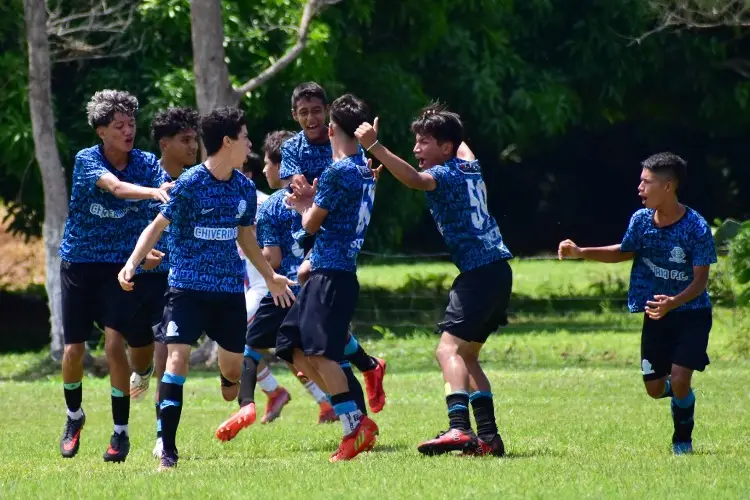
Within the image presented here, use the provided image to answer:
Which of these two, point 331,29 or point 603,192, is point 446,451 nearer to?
point 331,29

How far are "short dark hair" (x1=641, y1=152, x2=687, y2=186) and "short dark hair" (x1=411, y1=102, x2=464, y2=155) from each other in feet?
3.86

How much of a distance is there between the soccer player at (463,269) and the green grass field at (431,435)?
12.6 inches

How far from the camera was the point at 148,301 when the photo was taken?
932 centimetres

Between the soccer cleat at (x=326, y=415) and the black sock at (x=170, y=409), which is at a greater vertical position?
the black sock at (x=170, y=409)

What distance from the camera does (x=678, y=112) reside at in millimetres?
27500

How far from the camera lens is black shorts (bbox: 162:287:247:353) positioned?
27.1 feet

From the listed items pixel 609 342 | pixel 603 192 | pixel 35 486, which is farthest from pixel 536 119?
pixel 35 486

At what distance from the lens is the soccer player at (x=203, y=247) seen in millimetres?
8203

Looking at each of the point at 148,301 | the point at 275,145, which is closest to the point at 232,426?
the point at 148,301

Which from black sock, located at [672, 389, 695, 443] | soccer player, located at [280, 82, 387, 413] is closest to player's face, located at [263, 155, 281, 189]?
soccer player, located at [280, 82, 387, 413]

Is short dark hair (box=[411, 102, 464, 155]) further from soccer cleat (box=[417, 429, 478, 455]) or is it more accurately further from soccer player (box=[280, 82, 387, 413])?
soccer cleat (box=[417, 429, 478, 455])

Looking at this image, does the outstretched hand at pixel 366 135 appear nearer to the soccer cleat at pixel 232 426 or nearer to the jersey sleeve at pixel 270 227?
the soccer cleat at pixel 232 426

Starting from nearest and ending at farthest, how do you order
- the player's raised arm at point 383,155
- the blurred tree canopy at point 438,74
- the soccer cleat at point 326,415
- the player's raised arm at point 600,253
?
1. the player's raised arm at point 383,155
2. the player's raised arm at point 600,253
3. the soccer cleat at point 326,415
4. the blurred tree canopy at point 438,74

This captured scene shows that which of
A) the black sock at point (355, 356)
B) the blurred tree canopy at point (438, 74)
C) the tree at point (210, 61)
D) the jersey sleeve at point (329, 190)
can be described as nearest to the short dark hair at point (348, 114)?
the jersey sleeve at point (329, 190)
